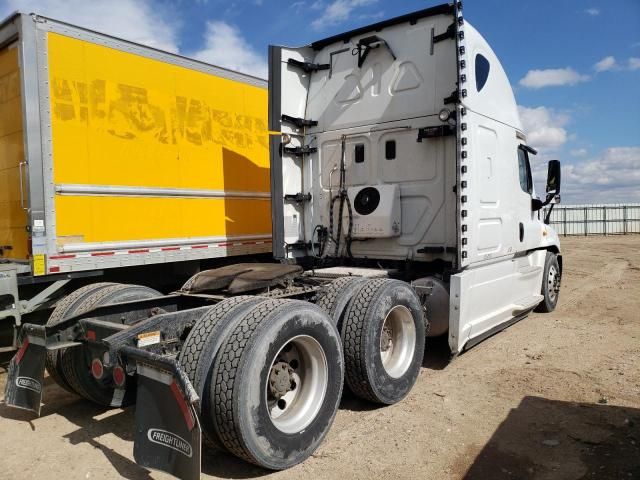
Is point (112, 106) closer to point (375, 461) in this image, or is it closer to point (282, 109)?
point (282, 109)

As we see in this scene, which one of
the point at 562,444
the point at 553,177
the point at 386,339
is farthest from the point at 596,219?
the point at 562,444

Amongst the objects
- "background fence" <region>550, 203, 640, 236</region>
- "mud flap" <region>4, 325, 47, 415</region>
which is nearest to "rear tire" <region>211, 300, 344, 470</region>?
"mud flap" <region>4, 325, 47, 415</region>

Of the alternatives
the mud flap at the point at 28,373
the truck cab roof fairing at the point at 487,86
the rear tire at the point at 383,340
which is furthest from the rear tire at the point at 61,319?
the truck cab roof fairing at the point at 487,86

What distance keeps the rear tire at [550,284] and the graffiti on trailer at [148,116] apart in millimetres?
4859

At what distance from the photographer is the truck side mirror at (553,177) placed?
23.6ft

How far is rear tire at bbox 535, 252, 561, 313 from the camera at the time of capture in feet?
25.2

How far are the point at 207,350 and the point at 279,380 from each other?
1.89 feet

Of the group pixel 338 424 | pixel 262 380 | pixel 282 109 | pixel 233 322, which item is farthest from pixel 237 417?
pixel 282 109

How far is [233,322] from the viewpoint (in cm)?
315

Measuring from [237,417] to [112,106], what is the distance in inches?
167

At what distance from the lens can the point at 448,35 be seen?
5188 mm

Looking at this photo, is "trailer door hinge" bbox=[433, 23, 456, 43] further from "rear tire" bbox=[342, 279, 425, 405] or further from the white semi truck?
"rear tire" bbox=[342, 279, 425, 405]

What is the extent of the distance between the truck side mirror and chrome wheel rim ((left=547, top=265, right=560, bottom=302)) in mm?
1336

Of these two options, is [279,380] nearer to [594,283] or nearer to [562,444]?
[562,444]
